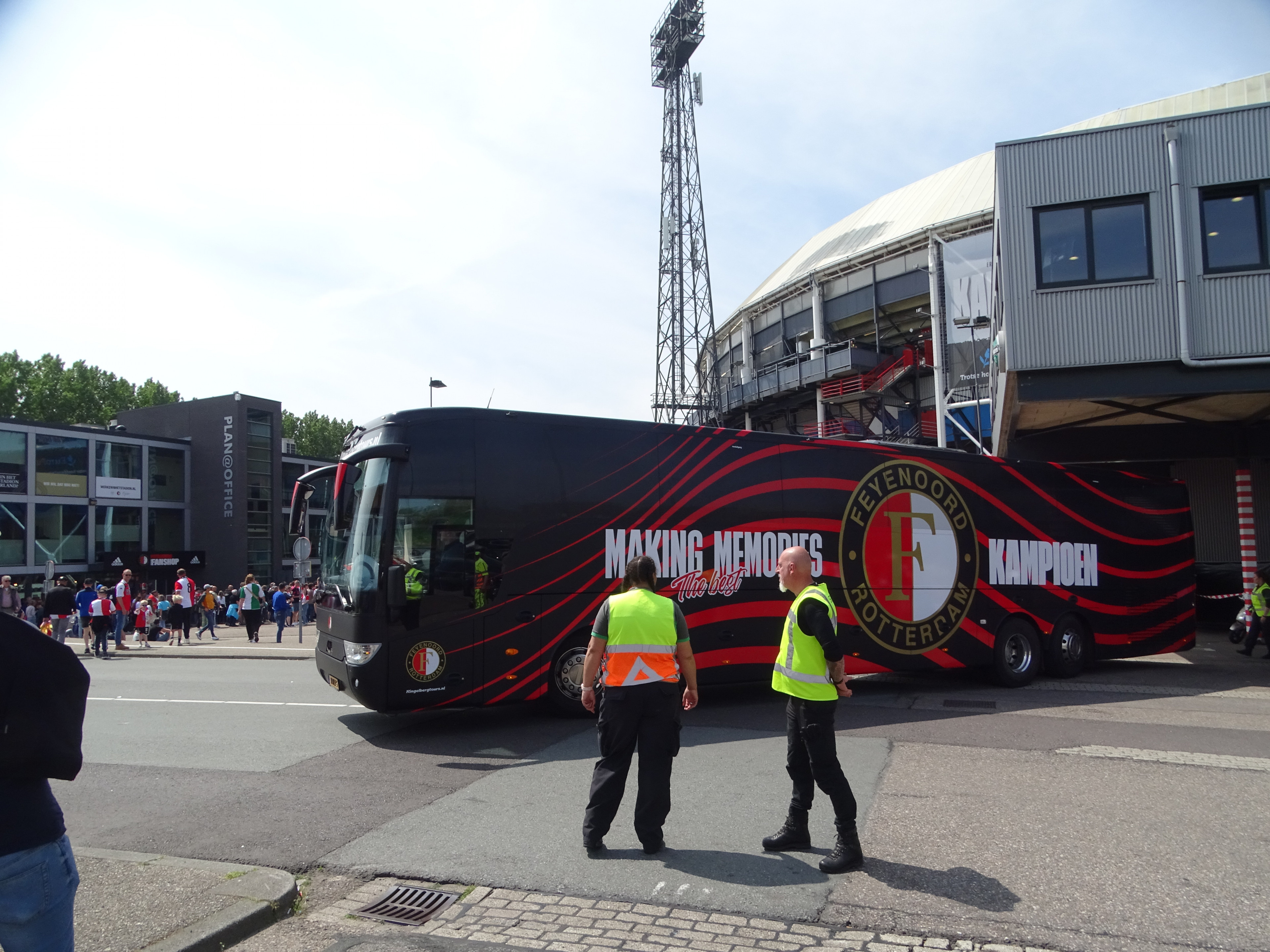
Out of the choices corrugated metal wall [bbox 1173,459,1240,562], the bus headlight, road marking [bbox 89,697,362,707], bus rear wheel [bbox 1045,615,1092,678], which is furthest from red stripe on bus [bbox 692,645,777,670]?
Answer: corrugated metal wall [bbox 1173,459,1240,562]

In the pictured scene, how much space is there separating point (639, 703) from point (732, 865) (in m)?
1.06

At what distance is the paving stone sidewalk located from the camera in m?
3.99

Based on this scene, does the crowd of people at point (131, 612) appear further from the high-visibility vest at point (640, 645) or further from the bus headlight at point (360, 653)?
the high-visibility vest at point (640, 645)

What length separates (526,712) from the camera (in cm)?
1025

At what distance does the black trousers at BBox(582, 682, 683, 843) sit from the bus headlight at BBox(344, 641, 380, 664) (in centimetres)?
380

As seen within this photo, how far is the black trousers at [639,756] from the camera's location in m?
5.22

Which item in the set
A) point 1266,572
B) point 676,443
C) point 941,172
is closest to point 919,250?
point 941,172

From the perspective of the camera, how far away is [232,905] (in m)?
4.34

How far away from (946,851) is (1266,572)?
49.0ft

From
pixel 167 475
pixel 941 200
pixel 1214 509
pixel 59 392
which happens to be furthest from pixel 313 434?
pixel 1214 509

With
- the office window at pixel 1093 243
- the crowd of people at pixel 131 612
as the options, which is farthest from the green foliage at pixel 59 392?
the office window at pixel 1093 243

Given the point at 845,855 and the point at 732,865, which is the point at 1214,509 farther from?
the point at 732,865

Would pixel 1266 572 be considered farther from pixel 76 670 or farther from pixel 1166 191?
pixel 76 670

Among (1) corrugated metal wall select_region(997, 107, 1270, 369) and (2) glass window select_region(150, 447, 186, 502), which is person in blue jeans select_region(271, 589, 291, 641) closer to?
(1) corrugated metal wall select_region(997, 107, 1270, 369)
